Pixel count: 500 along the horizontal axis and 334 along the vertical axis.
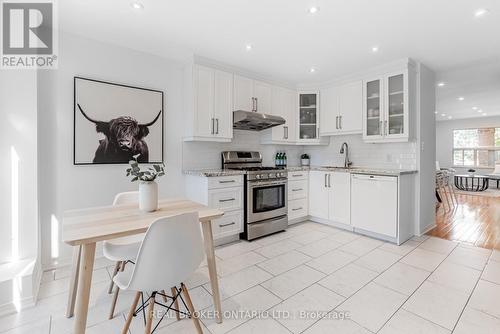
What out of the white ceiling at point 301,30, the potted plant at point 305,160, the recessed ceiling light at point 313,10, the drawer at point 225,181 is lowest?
the drawer at point 225,181

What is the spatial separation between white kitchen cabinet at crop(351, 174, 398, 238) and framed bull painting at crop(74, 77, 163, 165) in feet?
9.23

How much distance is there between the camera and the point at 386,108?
354cm

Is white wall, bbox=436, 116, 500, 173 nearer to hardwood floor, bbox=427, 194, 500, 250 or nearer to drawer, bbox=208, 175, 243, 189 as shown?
hardwood floor, bbox=427, 194, 500, 250

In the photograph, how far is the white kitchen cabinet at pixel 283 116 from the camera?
4.16m

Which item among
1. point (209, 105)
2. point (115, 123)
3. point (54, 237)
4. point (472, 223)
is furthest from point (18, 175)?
point (472, 223)

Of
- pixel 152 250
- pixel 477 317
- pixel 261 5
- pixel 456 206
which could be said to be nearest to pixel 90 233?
pixel 152 250

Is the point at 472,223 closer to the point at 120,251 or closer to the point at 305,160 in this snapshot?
the point at 305,160

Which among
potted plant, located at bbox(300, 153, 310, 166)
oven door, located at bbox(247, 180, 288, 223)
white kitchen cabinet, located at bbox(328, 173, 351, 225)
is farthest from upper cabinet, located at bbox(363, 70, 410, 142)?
oven door, located at bbox(247, 180, 288, 223)

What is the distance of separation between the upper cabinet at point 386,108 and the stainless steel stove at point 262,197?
4.94 feet

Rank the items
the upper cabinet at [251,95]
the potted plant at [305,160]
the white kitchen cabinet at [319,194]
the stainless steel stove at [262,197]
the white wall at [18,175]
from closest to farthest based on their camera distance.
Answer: the white wall at [18,175]
the stainless steel stove at [262,197]
the upper cabinet at [251,95]
the white kitchen cabinet at [319,194]
the potted plant at [305,160]

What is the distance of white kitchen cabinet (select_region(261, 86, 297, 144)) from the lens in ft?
13.6

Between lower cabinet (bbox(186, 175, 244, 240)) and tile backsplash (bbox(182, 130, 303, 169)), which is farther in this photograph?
tile backsplash (bbox(182, 130, 303, 169))
